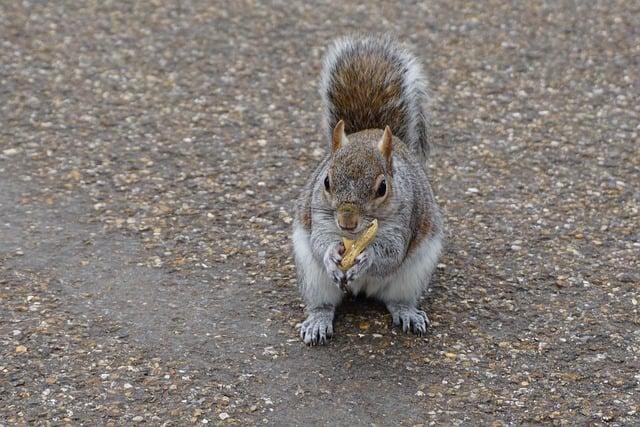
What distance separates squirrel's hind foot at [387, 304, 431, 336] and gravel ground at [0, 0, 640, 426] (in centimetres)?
4

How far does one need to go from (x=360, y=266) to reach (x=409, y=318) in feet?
1.36

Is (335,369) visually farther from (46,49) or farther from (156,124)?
(46,49)

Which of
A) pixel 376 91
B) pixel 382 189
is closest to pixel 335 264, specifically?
pixel 382 189

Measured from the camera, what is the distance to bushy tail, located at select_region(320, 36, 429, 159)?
4344mm

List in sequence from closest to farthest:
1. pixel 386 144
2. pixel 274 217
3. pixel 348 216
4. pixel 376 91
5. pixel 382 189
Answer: pixel 348 216 → pixel 382 189 → pixel 386 144 → pixel 376 91 → pixel 274 217

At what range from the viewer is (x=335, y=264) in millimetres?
3668

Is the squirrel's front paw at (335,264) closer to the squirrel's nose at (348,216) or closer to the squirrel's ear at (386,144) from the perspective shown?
the squirrel's nose at (348,216)

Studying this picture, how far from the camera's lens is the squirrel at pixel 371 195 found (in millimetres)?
3596

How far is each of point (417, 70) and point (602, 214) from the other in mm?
1173

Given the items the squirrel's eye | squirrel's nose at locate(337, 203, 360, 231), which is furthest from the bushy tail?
squirrel's nose at locate(337, 203, 360, 231)

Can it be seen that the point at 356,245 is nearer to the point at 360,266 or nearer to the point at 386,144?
the point at 360,266

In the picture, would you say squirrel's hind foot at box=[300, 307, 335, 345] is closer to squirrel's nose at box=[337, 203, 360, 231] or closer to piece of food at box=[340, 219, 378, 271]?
piece of food at box=[340, 219, 378, 271]

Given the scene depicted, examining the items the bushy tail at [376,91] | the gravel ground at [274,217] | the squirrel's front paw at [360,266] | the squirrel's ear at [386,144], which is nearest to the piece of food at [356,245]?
the squirrel's front paw at [360,266]

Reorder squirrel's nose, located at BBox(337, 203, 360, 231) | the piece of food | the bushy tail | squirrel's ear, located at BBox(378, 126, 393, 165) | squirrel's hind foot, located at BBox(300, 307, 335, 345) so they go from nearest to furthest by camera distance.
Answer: squirrel's nose, located at BBox(337, 203, 360, 231)
the piece of food
squirrel's ear, located at BBox(378, 126, 393, 165)
squirrel's hind foot, located at BBox(300, 307, 335, 345)
the bushy tail
